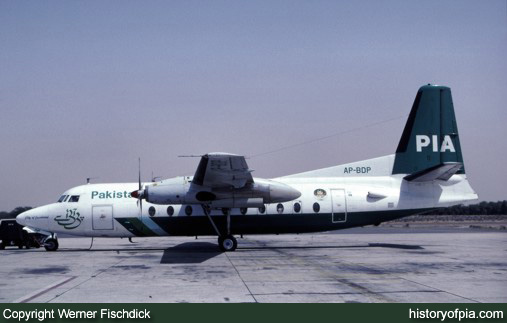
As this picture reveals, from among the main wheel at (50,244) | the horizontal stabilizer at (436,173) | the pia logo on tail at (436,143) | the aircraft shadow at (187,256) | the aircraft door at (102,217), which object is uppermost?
the pia logo on tail at (436,143)

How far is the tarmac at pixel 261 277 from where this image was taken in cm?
992

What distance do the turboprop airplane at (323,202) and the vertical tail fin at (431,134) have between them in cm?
4

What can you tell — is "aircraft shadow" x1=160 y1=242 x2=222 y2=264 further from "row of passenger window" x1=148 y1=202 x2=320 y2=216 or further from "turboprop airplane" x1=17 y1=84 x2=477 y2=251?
"row of passenger window" x1=148 y1=202 x2=320 y2=216

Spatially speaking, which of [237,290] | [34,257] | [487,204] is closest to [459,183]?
[237,290]

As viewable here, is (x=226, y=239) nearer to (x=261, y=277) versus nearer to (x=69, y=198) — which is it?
(x=69, y=198)

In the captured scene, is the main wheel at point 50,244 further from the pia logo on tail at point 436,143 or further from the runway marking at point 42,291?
the pia logo on tail at point 436,143

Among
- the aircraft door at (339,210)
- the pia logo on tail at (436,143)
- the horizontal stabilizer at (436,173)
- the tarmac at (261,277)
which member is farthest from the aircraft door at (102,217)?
the pia logo on tail at (436,143)

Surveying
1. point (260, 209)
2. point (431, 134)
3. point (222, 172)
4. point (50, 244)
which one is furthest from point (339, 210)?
point (50, 244)

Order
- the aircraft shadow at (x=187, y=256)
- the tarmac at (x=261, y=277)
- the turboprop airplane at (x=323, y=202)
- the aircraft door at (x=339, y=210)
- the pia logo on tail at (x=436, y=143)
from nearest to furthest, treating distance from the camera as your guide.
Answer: the tarmac at (x=261, y=277) < the aircraft shadow at (x=187, y=256) < the turboprop airplane at (x=323, y=202) < the aircraft door at (x=339, y=210) < the pia logo on tail at (x=436, y=143)

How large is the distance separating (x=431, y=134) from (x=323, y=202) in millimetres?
6123

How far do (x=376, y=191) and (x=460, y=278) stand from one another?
9.24 meters
